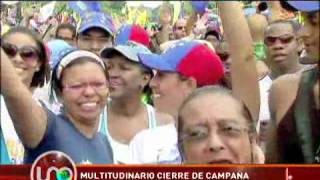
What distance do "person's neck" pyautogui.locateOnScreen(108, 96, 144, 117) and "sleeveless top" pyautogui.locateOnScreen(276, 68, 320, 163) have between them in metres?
0.45

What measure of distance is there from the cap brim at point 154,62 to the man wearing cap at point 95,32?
4.5 inches

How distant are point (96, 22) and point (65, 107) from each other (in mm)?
284

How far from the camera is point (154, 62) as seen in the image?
2805 millimetres

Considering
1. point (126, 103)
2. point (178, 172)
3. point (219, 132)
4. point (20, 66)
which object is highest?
point (20, 66)

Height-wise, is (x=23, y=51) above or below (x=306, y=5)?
below

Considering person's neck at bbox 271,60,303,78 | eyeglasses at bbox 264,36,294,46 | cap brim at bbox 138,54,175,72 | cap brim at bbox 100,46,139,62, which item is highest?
eyeglasses at bbox 264,36,294,46

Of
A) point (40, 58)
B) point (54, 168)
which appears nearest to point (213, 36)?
point (40, 58)

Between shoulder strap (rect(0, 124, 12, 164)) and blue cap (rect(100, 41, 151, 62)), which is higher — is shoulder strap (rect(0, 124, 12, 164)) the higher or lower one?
the lower one

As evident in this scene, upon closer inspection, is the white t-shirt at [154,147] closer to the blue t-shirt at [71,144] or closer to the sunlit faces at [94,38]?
the blue t-shirt at [71,144]

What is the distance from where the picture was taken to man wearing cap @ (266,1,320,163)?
2.77 m

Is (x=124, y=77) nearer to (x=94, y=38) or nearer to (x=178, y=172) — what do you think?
(x=94, y=38)

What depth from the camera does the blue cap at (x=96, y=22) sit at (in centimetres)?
279

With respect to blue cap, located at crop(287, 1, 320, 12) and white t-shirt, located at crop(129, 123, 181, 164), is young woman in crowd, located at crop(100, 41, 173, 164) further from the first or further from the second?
blue cap, located at crop(287, 1, 320, 12)

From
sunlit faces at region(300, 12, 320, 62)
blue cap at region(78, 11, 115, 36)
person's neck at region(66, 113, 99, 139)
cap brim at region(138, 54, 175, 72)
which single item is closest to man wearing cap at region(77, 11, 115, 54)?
blue cap at region(78, 11, 115, 36)
